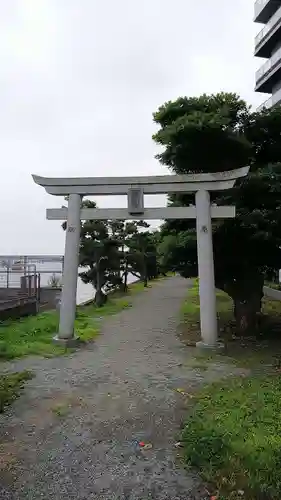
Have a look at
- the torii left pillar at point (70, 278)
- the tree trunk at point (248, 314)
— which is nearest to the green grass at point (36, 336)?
the torii left pillar at point (70, 278)

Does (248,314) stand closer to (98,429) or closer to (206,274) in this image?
(206,274)

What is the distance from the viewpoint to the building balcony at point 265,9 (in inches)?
963

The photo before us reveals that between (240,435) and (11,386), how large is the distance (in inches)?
136

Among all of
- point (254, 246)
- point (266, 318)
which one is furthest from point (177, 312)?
point (254, 246)

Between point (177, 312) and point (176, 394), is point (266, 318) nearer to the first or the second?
point (177, 312)

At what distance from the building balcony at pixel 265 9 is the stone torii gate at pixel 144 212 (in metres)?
21.2

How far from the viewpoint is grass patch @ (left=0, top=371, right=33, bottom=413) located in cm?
541

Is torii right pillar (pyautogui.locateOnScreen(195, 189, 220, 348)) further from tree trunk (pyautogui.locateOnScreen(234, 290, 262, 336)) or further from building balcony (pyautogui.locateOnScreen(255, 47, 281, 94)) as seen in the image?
building balcony (pyautogui.locateOnScreen(255, 47, 281, 94))

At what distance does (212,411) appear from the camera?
4926 mm

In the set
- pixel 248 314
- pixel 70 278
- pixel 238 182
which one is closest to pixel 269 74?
pixel 238 182

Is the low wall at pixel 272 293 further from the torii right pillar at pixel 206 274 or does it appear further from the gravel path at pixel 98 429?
the gravel path at pixel 98 429

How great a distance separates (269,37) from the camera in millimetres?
24859

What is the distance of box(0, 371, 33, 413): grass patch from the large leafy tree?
466cm

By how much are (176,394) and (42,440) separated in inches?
83.6
